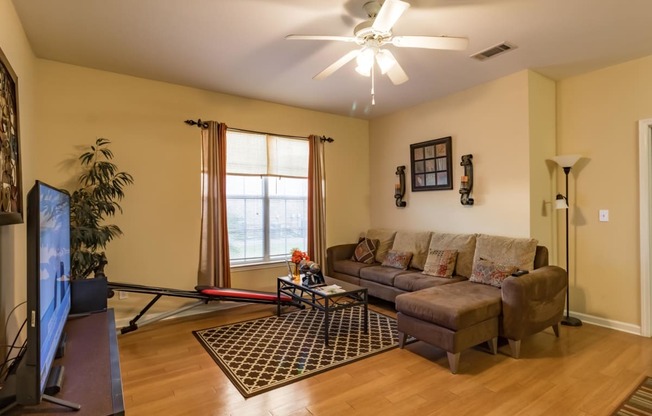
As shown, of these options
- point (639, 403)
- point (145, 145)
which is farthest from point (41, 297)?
point (639, 403)

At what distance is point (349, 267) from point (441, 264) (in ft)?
4.24

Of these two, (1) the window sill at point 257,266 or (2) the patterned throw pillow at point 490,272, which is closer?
(2) the patterned throw pillow at point 490,272

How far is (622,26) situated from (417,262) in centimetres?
293

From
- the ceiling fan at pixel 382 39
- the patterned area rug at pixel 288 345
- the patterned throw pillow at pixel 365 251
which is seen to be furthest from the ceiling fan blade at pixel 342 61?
the patterned throw pillow at pixel 365 251

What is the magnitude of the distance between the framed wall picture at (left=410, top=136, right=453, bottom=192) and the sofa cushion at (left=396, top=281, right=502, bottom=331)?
167cm

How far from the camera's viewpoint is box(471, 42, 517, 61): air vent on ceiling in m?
2.95

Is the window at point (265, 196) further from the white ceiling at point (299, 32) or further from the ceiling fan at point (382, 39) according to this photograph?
the ceiling fan at point (382, 39)

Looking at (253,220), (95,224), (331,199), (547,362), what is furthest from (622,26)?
(95,224)

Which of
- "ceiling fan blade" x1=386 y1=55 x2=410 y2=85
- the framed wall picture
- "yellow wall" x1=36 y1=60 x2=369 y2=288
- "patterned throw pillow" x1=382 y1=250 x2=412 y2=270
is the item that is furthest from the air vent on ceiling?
"yellow wall" x1=36 y1=60 x2=369 y2=288

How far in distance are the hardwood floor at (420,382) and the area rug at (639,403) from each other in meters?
0.04

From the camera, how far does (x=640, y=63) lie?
323 cm

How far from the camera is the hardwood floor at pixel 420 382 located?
7.01 ft

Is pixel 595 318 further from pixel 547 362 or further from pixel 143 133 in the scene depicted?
pixel 143 133

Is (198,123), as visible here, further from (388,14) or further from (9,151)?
(388,14)
